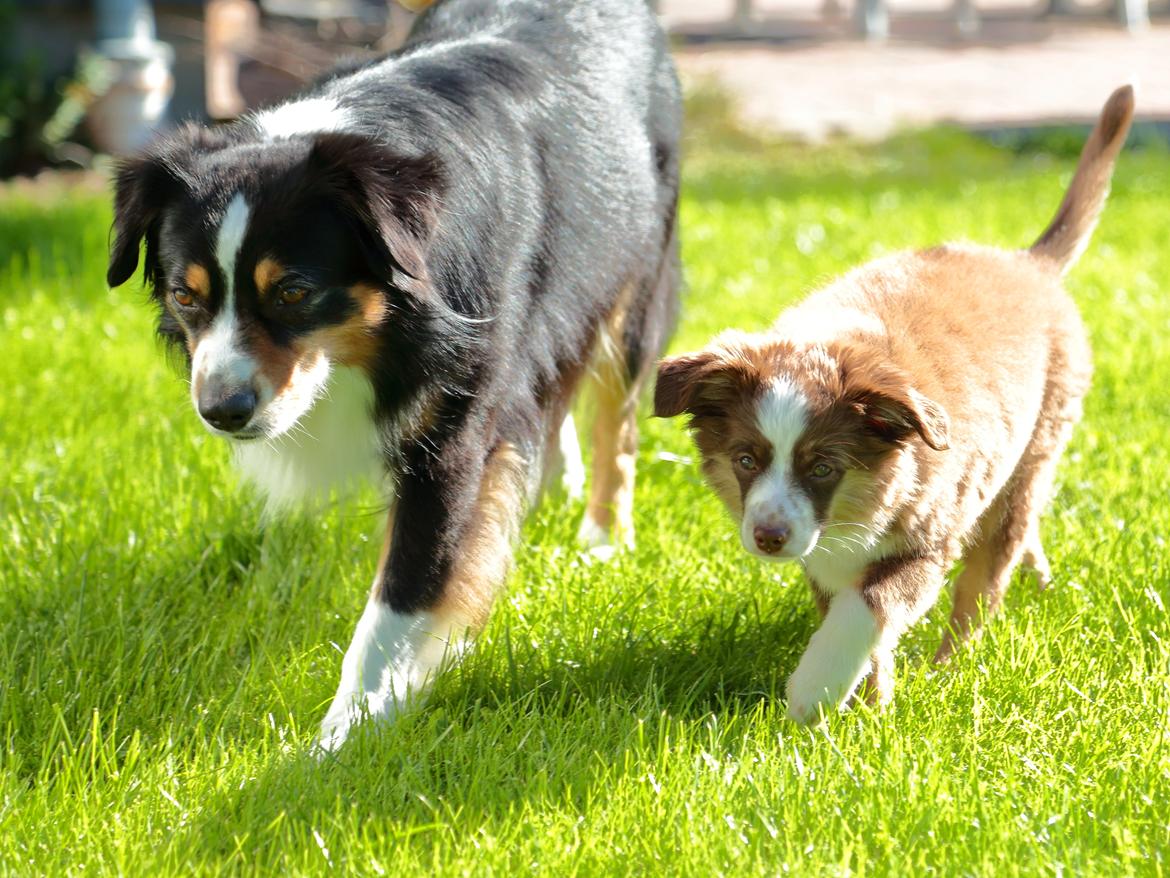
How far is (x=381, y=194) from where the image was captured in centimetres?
316

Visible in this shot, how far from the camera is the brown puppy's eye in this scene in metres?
3.18

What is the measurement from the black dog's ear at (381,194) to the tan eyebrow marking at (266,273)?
20cm

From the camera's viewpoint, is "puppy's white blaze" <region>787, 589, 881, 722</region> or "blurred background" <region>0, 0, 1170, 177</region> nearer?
"puppy's white blaze" <region>787, 589, 881, 722</region>

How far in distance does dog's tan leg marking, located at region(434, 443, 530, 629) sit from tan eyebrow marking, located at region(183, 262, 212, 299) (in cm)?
85

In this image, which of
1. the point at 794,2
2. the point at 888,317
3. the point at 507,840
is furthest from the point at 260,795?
the point at 794,2

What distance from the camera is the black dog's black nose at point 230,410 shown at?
3.10 meters

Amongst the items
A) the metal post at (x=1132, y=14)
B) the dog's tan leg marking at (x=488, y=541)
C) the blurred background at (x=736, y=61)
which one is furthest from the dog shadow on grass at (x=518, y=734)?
the metal post at (x=1132, y=14)

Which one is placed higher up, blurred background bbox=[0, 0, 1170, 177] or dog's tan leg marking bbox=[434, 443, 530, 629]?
dog's tan leg marking bbox=[434, 443, 530, 629]

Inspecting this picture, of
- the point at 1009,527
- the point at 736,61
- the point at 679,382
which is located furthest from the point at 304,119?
the point at 736,61

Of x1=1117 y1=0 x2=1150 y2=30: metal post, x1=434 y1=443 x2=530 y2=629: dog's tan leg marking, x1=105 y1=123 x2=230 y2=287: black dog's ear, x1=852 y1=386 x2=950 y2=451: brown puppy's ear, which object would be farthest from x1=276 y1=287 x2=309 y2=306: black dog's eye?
x1=1117 y1=0 x2=1150 y2=30: metal post

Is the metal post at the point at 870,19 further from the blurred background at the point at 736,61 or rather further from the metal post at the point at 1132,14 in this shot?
the metal post at the point at 1132,14

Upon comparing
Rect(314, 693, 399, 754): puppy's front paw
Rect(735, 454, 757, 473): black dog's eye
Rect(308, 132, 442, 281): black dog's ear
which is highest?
Rect(308, 132, 442, 281): black dog's ear

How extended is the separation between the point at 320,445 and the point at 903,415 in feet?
4.89

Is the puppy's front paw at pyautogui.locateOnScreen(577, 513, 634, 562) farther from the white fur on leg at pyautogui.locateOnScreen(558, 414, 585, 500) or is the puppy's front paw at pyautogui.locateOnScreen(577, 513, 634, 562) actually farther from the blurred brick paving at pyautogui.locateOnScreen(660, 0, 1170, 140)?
Answer: the blurred brick paving at pyautogui.locateOnScreen(660, 0, 1170, 140)
